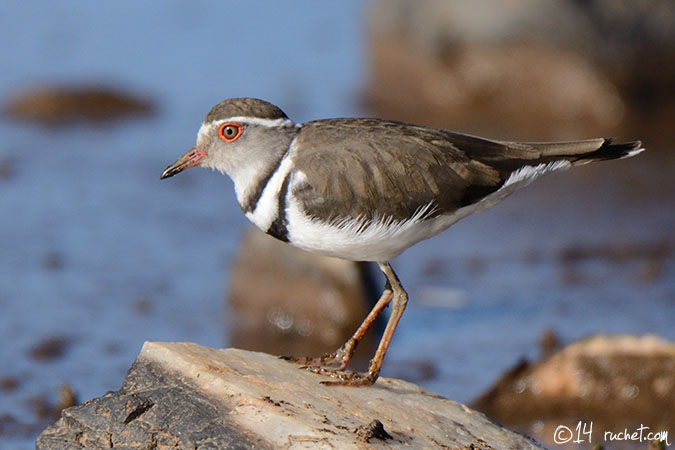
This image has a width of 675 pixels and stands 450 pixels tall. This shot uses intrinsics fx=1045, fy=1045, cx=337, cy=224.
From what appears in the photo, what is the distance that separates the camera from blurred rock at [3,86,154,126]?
1423cm

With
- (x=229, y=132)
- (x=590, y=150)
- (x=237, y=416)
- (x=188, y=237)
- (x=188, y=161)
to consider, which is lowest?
(x=237, y=416)

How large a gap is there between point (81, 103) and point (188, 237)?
4491 mm

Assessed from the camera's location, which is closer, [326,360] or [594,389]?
[326,360]

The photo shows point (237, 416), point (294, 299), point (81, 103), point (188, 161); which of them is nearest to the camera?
point (237, 416)

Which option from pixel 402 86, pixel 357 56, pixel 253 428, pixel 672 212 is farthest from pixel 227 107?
pixel 357 56

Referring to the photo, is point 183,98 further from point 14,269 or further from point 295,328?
point 295,328

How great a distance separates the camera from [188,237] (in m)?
10.9

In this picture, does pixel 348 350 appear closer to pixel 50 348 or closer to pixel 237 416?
pixel 237 416

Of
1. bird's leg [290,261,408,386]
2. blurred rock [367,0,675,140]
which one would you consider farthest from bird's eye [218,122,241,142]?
blurred rock [367,0,675,140]

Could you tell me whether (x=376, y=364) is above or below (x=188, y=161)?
below

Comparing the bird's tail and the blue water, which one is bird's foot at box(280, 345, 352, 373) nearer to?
the bird's tail

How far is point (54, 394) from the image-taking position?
7.57 metres

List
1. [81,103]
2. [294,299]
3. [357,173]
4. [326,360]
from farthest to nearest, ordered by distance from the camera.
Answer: [81,103] → [294,299] → [326,360] → [357,173]

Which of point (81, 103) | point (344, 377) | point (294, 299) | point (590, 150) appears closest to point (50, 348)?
point (294, 299)
